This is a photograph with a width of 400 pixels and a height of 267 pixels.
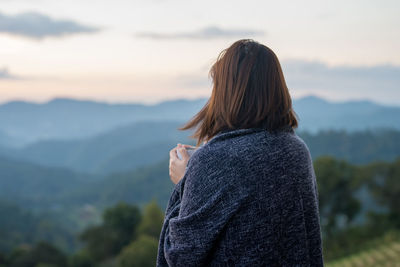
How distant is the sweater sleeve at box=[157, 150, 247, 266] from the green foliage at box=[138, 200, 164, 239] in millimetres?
24534

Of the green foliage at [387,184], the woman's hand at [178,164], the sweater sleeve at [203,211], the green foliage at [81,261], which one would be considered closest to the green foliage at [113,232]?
the green foliage at [81,261]

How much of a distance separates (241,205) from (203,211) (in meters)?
0.14

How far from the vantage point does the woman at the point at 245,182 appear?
1349 mm

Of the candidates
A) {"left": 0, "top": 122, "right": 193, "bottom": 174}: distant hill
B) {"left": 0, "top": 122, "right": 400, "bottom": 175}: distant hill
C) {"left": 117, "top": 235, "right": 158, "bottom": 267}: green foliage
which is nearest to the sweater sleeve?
{"left": 0, "top": 122, "right": 400, "bottom": 175}: distant hill

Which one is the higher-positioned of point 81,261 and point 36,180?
point 81,261

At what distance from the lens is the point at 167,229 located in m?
1.48

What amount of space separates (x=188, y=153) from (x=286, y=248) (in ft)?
1.84

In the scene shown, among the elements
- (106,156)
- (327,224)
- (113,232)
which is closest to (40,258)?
(113,232)

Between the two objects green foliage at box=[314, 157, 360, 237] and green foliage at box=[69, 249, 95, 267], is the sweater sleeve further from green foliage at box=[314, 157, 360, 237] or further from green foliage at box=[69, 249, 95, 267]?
green foliage at box=[69, 249, 95, 267]

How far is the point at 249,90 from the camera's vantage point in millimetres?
1403

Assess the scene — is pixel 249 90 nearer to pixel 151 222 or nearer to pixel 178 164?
pixel 178 164

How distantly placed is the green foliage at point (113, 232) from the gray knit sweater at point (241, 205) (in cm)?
2719

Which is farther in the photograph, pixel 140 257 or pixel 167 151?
pixel 167 151

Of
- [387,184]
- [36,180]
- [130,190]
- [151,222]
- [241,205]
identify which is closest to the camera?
[241,205]
